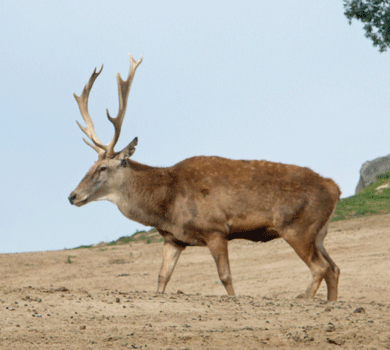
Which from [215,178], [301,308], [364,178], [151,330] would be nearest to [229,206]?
[215,178]

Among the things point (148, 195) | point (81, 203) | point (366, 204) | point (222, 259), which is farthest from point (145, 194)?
point (366, 204)

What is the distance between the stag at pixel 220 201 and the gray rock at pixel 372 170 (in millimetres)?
15923

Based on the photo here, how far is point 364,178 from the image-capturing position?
24.4 metres

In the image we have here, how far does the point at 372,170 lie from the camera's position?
957 inches

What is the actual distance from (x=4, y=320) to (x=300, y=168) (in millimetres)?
4530

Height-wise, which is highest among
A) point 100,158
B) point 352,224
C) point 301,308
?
point 100,158

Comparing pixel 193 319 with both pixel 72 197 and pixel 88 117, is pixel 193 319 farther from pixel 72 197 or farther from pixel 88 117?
pixel 88 117

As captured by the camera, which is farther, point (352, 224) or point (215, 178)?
point (352, 224)

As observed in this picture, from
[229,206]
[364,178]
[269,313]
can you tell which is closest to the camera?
[269,313]

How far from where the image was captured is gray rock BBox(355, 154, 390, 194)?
78.4ft

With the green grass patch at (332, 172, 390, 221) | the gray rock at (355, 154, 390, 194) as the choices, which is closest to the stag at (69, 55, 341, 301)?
the green grass patch at (332, 172, 390, 221)

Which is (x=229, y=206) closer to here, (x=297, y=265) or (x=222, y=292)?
(x=222, y=292)

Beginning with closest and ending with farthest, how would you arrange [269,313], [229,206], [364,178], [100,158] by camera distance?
1. [269,313]
2. [229,206]
3. [100,158]
4. [364,178]

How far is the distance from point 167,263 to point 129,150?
1.70m
